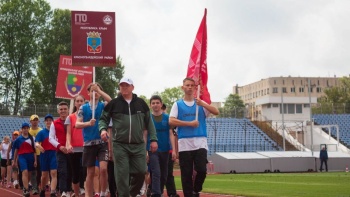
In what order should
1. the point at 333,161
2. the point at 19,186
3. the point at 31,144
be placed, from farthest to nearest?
the point at 333,161 → the point at 19,186 → the point at 31,144

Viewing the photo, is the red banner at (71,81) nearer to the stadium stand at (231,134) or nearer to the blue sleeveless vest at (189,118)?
the blue sleeveless vest at (189,118)

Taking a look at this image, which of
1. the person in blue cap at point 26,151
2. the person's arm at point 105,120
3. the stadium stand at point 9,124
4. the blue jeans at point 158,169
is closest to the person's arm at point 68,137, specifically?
the blue jeans at point 158,169

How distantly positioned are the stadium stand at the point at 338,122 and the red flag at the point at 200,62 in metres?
52.5

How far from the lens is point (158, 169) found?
12320mm

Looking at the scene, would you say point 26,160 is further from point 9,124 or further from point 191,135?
point 9,124

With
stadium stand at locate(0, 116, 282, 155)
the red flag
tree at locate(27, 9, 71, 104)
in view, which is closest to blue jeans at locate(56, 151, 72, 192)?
the red flag

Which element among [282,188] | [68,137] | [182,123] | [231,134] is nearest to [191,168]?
[182,123]

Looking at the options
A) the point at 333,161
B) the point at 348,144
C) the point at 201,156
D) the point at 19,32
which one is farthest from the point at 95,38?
the point at 19,32

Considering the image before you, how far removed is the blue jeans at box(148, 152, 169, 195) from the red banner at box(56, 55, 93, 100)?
15.0 m

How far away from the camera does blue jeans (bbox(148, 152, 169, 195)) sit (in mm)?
11930

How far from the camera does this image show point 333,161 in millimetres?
44781

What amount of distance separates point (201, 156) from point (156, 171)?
154cm

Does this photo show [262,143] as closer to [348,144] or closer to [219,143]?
[219,143]

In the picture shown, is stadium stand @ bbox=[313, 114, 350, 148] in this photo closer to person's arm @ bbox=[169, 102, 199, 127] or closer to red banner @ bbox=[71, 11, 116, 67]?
red banner @ bbox=[71, 11, 116, 67]
